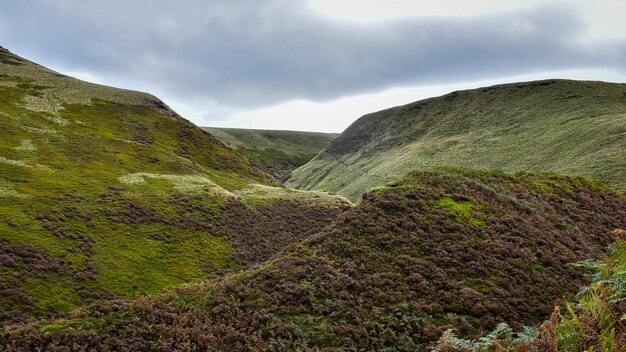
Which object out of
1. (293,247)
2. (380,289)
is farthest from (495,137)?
(380,289)

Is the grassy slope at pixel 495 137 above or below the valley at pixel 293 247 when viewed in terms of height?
above

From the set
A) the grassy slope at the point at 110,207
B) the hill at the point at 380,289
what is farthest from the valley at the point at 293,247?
the grassy slope at the point at 110,207

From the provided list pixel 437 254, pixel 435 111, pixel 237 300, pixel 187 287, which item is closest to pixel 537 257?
pixel 437 254

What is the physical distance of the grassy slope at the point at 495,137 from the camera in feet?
242

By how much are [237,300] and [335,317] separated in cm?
443

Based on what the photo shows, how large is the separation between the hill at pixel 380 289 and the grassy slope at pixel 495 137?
4149cm

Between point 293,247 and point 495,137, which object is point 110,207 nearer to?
point 293,247

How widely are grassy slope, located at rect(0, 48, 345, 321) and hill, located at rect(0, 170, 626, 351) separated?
18.3 m

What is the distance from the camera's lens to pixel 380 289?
19.0 metres

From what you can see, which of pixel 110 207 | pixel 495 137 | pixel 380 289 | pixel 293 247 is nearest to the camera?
pixel 380 289

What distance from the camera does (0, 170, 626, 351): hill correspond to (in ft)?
50.6

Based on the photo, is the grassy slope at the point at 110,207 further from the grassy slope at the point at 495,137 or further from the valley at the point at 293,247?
the grassy slope at the point at 495,137

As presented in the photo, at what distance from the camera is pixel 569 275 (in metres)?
22.2

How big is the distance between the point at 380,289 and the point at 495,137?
322 ft
